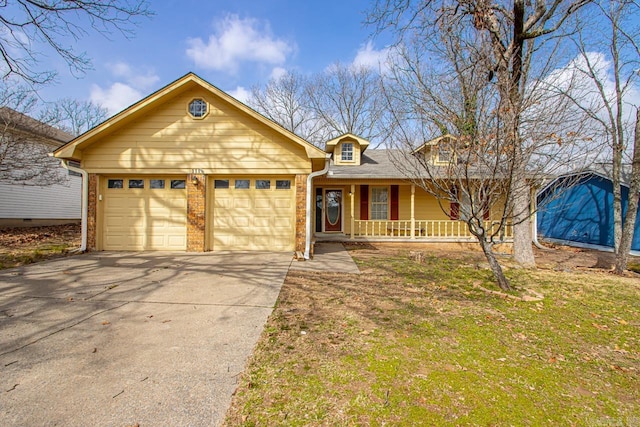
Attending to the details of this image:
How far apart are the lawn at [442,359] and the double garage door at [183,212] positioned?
378 centimetres

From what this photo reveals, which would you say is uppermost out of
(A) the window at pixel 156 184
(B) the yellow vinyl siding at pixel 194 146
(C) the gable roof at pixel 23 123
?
(C) the gable roof at pixel 23 123

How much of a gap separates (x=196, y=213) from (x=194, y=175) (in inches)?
43.7

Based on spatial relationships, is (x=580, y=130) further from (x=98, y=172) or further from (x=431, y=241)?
(x=98, y=172)

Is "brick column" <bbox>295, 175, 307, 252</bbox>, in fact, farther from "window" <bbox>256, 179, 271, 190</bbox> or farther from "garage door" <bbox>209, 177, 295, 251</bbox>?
"window" <bbox>256, 179, 271, 190</bbox>

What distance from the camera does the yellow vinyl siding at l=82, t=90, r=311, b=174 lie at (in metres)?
8.77

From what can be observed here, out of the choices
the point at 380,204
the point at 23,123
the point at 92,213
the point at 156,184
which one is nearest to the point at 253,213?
the point at 156,184

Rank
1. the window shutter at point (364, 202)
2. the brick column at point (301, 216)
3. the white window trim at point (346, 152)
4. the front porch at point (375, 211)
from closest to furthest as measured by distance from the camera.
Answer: the brick column at point (301, 216), the front porch at point (375, 211), the window shutter at point (364, 202), the white window trim at point (346, 152)

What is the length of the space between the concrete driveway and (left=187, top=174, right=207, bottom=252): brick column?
2487mm

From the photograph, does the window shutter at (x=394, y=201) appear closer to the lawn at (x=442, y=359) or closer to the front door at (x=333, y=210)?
the front door at (x=333, y=210)

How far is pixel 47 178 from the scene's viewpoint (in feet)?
48.2

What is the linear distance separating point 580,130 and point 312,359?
5.22 metres

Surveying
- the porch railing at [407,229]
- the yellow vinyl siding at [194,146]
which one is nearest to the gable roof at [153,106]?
the yellow vinyl siding at [194,146]

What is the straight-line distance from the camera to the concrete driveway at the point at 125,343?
7.15 feet

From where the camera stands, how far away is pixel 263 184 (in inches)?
360
